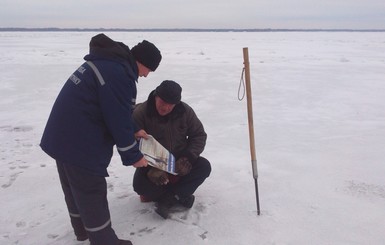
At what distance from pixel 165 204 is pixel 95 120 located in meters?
1.13

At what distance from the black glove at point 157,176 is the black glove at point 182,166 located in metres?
0.12

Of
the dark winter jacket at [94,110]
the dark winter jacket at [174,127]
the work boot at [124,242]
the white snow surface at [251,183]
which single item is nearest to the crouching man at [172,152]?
the dark winter jacket at [174,127]

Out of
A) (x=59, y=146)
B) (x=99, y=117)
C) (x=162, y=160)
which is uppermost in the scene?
(x=99, y=117)

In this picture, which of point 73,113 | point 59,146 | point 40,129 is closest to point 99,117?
point 73,113

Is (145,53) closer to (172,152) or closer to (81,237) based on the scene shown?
(172,152)

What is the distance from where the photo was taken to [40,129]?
212 inches

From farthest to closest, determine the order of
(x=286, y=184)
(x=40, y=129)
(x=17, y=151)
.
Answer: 1. (x=40, y=129)
2. (x=17, y=151)
3. (x=286, y=184)

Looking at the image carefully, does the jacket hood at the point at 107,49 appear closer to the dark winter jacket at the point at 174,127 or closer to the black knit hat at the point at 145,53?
the black knit hat at the point at 145,53

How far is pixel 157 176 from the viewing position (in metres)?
2.77

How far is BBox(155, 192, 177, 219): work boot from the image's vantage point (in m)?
2.86

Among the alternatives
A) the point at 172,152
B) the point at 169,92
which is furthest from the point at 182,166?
the point at 169,92

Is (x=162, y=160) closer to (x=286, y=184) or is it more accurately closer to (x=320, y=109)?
(x=286, y=184)

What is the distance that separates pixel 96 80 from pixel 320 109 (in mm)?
5767

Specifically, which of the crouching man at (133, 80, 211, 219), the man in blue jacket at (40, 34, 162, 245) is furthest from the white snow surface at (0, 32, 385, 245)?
the man in blue jacket at (40, 34, 162, 245)
